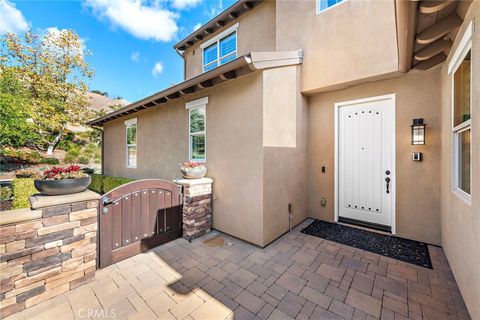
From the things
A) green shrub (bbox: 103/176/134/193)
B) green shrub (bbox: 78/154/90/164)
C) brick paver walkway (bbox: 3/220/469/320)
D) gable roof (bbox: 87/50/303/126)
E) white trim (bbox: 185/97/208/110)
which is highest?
gable roof (bbox: 87/50/303/126)

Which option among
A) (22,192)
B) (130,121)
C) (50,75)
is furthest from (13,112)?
(130,121)

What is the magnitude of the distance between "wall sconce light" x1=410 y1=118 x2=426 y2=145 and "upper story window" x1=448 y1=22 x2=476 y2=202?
1.01 metres

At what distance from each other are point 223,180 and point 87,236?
2.67 m

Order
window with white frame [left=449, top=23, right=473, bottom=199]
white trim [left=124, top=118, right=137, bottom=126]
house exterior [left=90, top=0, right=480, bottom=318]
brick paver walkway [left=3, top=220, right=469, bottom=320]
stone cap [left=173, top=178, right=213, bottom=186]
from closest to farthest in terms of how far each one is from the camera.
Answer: brick paver walkway [left=3, top=220, right=469, bottom=320]
window with white frame [left=449, top=23, right=473, bottom=199]
house exterior [left=90, top=0, right=480, bottom=318]
stone cap [left=173, top=178, right=213, bottom=186]
white trim [left=124, top=118, right=137, bottom=126]

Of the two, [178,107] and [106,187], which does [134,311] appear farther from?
[106,187]

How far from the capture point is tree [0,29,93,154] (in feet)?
45.0

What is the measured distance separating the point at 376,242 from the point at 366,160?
188 centimetres

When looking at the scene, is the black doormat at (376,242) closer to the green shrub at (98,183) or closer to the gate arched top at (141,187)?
the gate arched top at (141,187)

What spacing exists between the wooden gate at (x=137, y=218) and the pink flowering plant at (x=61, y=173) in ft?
1.87

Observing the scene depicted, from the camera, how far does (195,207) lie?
173 inches

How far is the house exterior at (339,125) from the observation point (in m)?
3.12

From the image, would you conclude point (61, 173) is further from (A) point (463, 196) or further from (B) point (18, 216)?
(A) point (463, 196)

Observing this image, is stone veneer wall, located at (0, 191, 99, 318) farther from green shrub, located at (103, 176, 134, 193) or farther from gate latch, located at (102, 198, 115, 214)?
green shrub, located at (103, 176, 134, 193)

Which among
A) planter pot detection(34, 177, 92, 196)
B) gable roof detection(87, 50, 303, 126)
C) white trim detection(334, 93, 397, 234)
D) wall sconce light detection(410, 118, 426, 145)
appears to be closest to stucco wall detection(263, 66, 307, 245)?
gable roof detection(87, 50, 303, 126)
